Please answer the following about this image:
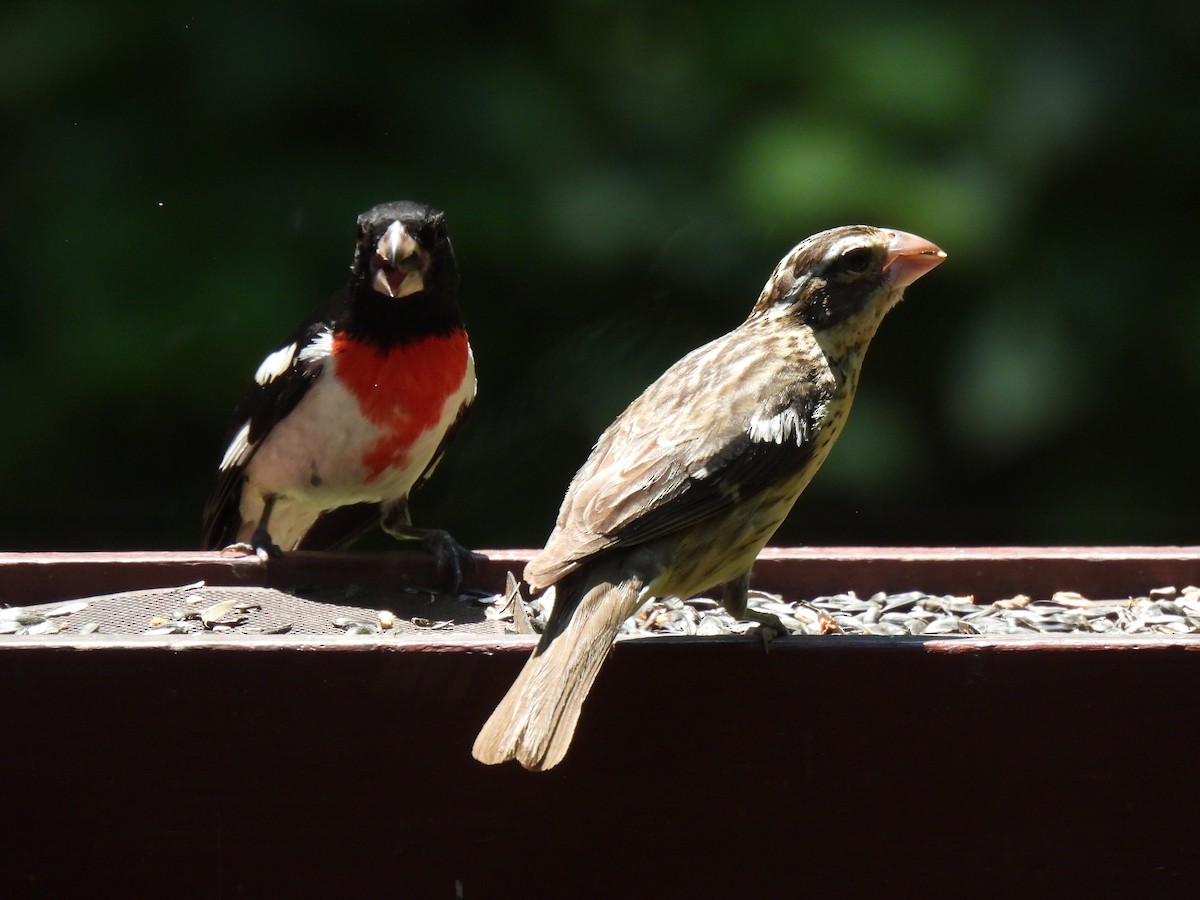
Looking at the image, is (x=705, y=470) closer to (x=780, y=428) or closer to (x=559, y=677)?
(x=780, y=428)

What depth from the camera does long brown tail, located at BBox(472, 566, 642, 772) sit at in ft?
6.27

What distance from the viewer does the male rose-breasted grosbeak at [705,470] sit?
80.0 inches

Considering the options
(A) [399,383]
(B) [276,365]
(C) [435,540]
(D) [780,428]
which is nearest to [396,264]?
(A) [399,383]

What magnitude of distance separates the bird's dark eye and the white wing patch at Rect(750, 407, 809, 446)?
33cm

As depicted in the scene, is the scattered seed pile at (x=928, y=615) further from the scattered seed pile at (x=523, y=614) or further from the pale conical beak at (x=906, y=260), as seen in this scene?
the pale conical beak at (x=906, y=260)

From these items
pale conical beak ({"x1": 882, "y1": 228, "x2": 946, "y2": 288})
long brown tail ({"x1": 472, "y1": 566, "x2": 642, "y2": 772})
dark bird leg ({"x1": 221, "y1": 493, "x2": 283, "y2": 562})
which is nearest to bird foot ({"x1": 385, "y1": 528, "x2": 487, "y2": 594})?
dark bird leg ({"x1": 221, "y1": 493, "x2": 283, "y2": 562})

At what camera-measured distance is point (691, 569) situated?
2.38m

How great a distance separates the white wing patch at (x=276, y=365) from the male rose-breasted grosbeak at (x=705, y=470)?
1.14 m

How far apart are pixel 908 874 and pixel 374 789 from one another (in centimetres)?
68

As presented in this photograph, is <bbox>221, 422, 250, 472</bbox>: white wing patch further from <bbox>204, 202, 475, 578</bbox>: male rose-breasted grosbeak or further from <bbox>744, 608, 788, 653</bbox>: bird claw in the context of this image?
<bbox>744, 608, 788, 653</bbox>: bird claw

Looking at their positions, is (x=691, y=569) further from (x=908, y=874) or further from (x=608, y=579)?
(x=908, y=874)

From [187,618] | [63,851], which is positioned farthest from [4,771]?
[187,618]

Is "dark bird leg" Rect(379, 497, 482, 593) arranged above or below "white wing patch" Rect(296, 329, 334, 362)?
below

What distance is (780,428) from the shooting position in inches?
95.6
